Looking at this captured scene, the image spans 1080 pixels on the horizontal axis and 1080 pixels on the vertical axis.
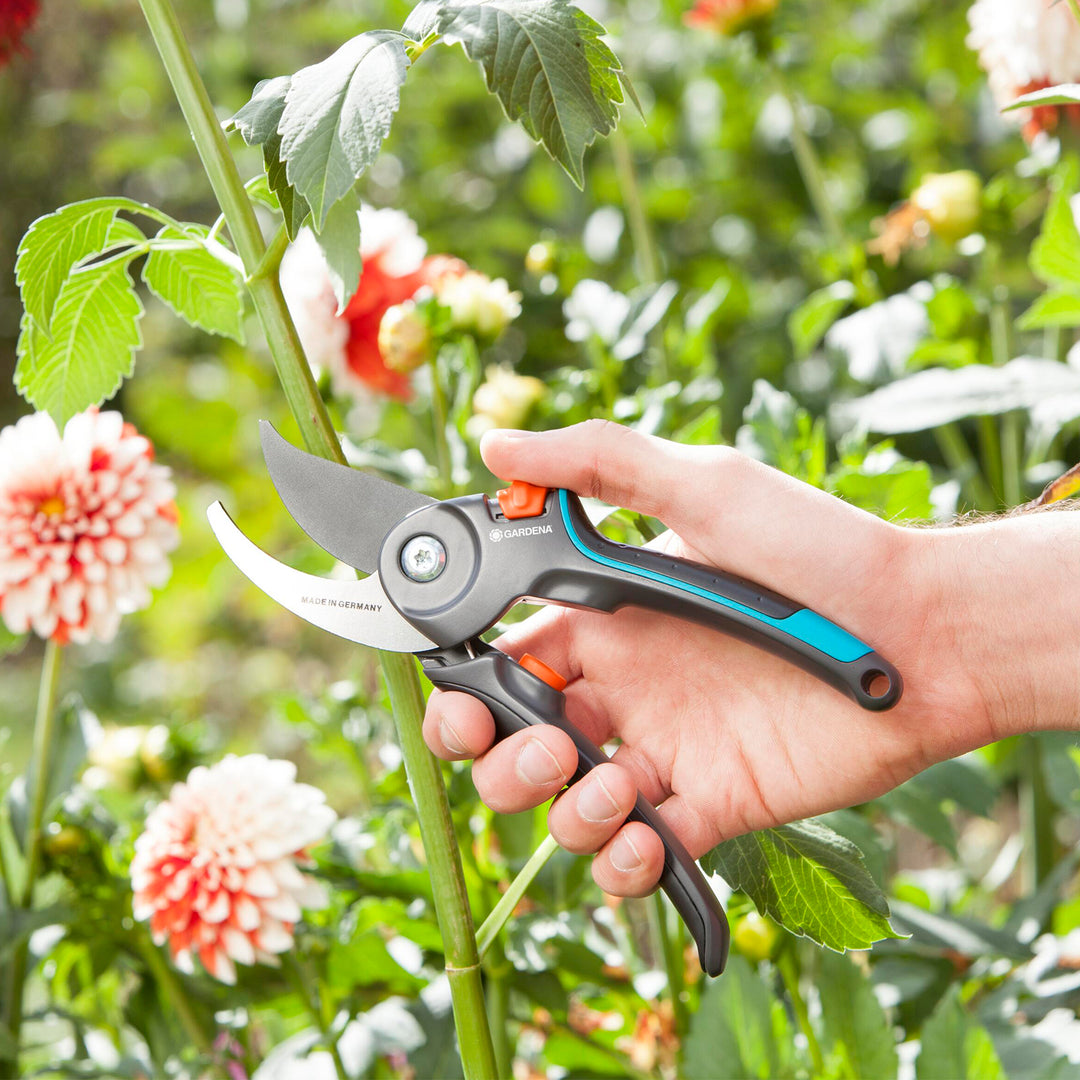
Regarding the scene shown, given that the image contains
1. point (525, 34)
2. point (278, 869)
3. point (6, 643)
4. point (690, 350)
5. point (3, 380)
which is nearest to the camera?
point (525, 34)

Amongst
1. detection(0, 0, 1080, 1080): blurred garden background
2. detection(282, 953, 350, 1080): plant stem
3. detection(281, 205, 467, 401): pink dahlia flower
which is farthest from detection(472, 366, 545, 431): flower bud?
detection(282, 953, 350, 1080): plant stem

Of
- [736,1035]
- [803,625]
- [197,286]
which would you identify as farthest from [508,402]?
[736,1035]

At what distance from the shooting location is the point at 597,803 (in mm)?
568

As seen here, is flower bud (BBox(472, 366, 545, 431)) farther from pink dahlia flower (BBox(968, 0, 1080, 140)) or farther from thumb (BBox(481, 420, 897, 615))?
pink dahlia flower (BBox(968, 0, 1080, 140))

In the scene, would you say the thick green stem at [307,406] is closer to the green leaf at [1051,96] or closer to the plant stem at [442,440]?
the plant stem at [442,440]

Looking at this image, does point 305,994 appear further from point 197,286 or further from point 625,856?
point 197,286

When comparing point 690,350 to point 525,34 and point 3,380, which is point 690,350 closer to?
point 525,34

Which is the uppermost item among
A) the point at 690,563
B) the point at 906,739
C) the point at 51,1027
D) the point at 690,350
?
the point at 690,350

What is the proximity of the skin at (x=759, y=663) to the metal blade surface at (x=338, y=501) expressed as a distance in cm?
7

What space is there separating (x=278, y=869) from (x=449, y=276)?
19.4 inches

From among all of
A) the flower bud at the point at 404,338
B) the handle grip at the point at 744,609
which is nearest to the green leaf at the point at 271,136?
the handle grip at the point at 744,609

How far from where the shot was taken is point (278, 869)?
72cm

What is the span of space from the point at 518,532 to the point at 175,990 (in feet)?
1.54

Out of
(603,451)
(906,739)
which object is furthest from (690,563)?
(906,739)
